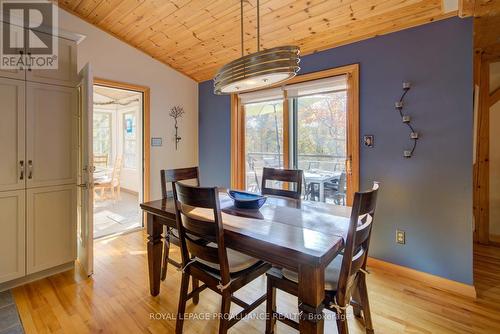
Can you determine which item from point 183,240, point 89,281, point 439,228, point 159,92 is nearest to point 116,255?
point 89,281

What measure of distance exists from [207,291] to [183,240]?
86 cm

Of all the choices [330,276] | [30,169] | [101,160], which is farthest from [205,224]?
[101,160]

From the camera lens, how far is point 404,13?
2.33 metres

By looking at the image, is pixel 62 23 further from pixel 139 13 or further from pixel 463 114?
pixel 463 114

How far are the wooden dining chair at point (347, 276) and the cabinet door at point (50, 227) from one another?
2.19 metres

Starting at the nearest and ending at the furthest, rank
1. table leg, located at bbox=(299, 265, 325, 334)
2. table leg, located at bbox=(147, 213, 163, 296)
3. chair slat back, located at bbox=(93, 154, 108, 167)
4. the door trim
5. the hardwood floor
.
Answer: table leg, located at bbox=(299, 265, 325, 334) → the hardwood floor → table leg, located at bbox=(147, 213, 163, 296) → the door trim → chair slat back, located at bbox=(93, 154, 108, 167)

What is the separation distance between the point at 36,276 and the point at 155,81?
2.83 metres

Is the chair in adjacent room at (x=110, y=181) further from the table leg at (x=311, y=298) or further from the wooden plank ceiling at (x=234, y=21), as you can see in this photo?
the table leg at (x=311, y=298)

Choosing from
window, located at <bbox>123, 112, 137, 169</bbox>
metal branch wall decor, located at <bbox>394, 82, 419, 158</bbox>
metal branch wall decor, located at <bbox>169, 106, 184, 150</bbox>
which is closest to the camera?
metal branch wall decor, located at <bbox>394, 82, 419, 158</bbox>

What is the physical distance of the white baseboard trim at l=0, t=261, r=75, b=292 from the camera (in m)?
2.34

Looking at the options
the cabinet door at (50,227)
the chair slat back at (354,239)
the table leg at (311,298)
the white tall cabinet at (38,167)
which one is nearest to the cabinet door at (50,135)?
the white tall cabinet at (38,167)

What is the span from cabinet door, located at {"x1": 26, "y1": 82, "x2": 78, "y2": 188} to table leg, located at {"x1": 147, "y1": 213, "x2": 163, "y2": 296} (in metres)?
1.15

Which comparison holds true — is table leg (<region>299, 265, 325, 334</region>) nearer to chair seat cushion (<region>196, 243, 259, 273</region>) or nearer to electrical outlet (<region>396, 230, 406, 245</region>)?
chair seat cushion (<region>196, 243, 259, 273</region>)

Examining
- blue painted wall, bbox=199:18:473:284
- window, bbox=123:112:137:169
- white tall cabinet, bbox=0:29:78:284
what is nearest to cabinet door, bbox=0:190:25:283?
white tall cabinet, bbox=0:29:78:284
